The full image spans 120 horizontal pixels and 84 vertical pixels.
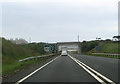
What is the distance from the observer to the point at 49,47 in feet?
253

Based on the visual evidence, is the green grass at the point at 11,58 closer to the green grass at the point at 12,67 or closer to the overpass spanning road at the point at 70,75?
the green grass at the point at 12,67

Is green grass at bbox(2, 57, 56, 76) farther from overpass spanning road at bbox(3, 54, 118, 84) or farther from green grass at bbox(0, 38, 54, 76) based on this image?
overpass spanning road at bbox(3, 54, 118, 84)

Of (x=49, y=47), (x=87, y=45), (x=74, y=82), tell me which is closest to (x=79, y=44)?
(x=87, y=45)

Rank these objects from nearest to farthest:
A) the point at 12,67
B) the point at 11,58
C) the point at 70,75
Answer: the point at 70,75
the point at 12,67
the point at 11,58

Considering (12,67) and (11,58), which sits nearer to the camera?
(12,67)

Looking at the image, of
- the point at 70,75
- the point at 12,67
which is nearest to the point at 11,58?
the point at 12,67

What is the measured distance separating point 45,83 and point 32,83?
600mm

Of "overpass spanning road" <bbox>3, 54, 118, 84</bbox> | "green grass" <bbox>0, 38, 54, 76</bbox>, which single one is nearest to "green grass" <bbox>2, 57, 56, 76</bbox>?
"green grass" <bbox>0, 38, 54, 76</bbox>

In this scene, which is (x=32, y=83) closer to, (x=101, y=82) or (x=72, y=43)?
(x=101, y=82)

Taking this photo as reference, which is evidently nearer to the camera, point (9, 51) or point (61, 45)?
point (9, 51)

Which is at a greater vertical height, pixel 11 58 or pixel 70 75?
pixel 70 75

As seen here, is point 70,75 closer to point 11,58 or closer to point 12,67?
point 12,67

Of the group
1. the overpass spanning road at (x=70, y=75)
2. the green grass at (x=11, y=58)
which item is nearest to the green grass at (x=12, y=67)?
the green grass at (x=11, y=58)

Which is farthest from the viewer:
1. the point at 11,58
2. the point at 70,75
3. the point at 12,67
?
the point at 11,58
